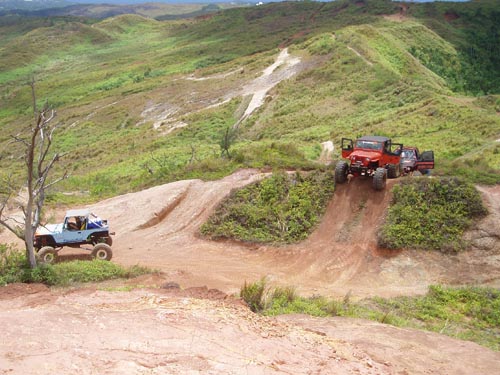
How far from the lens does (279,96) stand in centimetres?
4997

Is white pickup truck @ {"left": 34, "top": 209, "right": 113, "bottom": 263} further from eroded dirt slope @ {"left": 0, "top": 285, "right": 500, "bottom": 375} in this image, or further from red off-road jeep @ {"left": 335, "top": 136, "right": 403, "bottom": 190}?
red off-road jeep @ {"left": 335, "top": 136, "right": 403, "bottom": 190}

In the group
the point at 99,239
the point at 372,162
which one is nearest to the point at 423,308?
the point at 372,162

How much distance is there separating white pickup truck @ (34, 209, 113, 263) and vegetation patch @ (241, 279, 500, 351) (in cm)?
599

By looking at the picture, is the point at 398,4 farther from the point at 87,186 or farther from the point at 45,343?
the point at 45,343

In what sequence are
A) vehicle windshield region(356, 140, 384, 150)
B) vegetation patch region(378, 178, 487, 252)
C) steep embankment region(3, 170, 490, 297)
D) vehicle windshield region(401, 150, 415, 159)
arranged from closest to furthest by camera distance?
steep embankment region(3, 170, 490, 297) < vegetation patch region(378, 178, 487, 252) < vehicle windshield region(356, 140, 384, 150) < vehicle windshield region(401, 150, 415, 159)

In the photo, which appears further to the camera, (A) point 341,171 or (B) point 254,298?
(A) point 341,171

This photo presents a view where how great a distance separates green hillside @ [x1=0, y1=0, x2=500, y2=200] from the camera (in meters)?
31.3

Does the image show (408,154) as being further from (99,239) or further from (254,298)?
(99,239)

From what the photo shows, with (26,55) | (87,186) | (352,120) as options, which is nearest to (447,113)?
(352,120)

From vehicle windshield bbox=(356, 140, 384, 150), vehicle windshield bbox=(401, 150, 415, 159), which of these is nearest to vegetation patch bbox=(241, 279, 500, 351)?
vehicle windshield bbox=(356, 140, 384, 150)

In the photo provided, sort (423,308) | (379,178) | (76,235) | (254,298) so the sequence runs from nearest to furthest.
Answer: (254,298)
(423,308)
(76,235)
(379,178)

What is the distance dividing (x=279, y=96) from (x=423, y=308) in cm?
3819

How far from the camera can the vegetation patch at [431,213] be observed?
57.5 ft

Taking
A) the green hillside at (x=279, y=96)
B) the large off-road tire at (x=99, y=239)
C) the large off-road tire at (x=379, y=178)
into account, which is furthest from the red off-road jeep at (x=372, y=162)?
the large off-road tire at (x=99, y=239)
